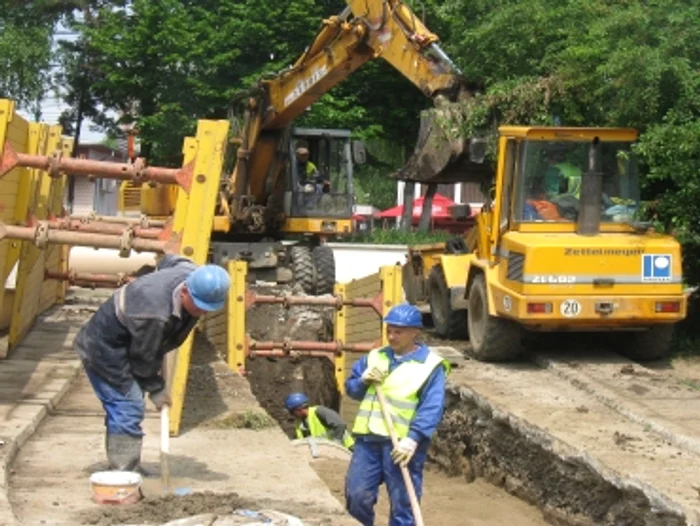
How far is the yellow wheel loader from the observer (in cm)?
1227

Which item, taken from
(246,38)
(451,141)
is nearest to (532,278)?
(451,141)

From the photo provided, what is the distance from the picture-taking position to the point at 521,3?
16.8m

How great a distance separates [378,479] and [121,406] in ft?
5.09

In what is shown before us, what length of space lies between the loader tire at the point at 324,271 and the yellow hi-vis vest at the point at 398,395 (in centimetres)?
1236

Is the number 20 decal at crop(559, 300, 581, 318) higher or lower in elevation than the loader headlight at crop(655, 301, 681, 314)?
lower

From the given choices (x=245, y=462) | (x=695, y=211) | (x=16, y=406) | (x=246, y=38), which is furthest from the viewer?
(x=246, y=38)

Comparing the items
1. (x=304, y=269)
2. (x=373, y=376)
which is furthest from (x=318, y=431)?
(x=304, y=269)

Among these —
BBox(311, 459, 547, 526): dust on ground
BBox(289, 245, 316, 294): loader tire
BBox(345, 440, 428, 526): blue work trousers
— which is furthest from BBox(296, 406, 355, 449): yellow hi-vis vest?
BBox(289, 245, 316, 294): loader tire

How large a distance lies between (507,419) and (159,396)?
4.48 meters

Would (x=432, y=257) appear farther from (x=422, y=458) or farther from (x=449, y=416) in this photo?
(x=422, y=458)

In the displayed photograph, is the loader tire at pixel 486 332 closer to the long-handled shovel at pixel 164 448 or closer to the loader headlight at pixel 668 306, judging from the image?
the loader headlight at pixel 668 306

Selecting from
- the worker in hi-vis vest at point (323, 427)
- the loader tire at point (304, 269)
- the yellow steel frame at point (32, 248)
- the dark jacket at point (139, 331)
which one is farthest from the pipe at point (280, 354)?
the dark jacket at point (139, 331)

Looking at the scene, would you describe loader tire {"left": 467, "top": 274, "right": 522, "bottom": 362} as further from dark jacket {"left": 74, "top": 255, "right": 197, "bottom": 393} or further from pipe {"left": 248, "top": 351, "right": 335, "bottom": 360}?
dark jacket {"left": 74, "top": 255, "right": 197, "bottom": 393}

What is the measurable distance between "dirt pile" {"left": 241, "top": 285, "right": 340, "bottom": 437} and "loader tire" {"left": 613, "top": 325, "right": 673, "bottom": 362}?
3.90 metres
